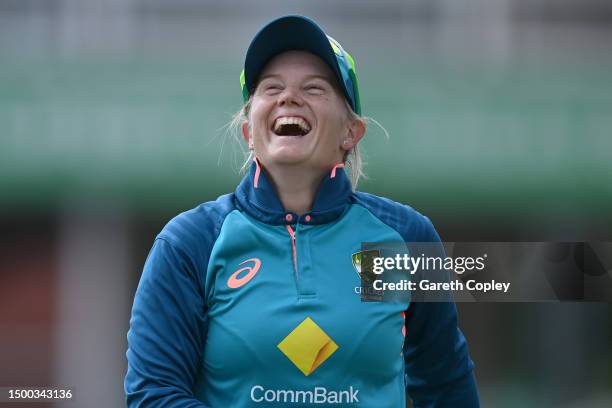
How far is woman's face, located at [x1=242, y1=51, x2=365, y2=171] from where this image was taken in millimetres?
1218

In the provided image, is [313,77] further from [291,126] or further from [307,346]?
[307,346]

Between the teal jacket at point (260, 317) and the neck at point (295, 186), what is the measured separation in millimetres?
25

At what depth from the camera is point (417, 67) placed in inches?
Answer: 91.3

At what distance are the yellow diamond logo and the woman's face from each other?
0.27 m

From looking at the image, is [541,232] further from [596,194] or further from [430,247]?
[430,247]

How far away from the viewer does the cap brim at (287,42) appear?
1.20 metres

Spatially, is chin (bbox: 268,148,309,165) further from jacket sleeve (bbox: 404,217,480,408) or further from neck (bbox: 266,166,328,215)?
jacket sleeve (bbox: 404,217,480,408)

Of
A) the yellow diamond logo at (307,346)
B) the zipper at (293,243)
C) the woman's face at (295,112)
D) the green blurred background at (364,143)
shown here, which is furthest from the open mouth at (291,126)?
the green blurred background at (364,143)

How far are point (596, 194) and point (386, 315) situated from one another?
142cm

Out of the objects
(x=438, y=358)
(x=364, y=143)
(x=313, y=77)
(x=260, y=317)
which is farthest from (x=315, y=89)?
(x=364, y=143)

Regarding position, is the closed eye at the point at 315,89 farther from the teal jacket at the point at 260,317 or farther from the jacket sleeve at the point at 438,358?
the jacket sleeve at the point at 438,358

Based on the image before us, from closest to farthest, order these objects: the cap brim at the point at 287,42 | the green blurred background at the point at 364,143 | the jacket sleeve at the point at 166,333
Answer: the jacket sleeve at the point at 166,333, the cap brim at the point at 287,42, the green blurred background at the point at 364,143

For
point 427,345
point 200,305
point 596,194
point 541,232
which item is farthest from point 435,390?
point 596,194

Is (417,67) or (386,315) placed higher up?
(417,67)
